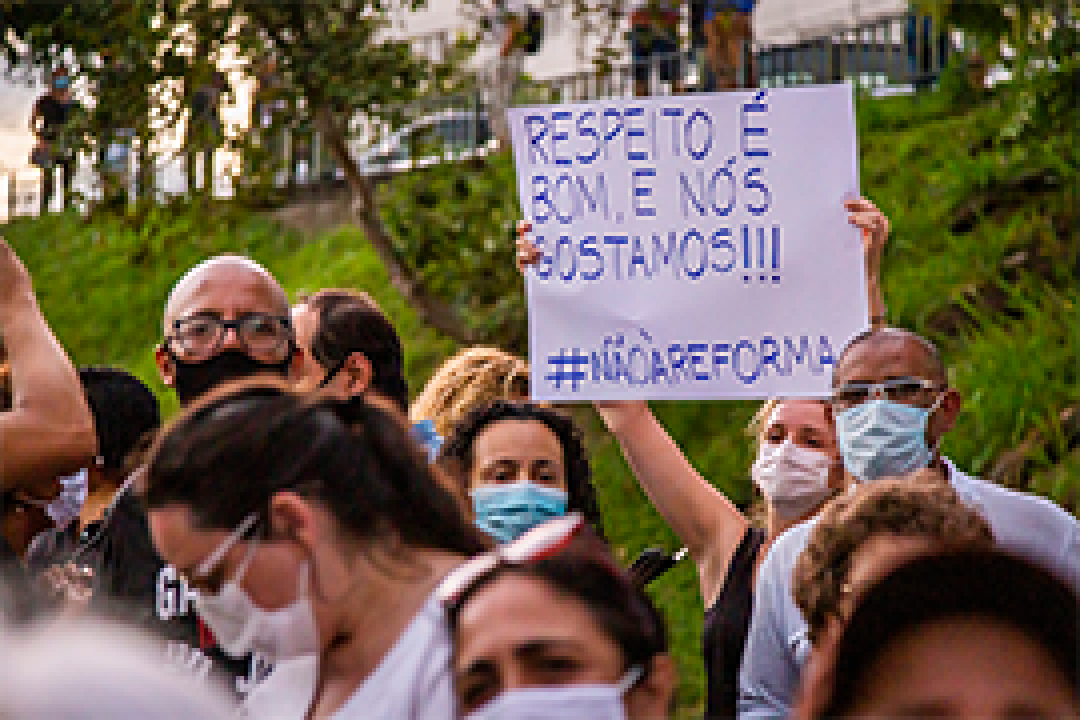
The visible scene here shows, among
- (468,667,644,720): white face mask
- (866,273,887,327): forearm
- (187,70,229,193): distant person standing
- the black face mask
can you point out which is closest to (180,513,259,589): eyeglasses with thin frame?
(468,667,644,720): white face mask

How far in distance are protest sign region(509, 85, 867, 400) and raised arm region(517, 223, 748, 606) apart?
0.76ft

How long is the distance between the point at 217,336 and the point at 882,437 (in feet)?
5.17

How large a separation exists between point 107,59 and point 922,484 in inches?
270

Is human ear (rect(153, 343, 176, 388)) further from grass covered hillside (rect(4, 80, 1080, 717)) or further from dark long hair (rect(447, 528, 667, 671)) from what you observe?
grass covered hillside (rect(4, 80, 1080, 717))

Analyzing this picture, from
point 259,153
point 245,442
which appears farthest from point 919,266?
point 245,442

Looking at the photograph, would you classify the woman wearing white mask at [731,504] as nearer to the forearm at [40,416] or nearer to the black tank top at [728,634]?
the black tank top at [728,634]

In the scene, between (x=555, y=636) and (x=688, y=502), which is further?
(x=688, y=502)

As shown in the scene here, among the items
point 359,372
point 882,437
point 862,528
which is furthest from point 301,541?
point 882,437

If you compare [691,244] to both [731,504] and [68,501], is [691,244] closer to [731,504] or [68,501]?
[731,504]

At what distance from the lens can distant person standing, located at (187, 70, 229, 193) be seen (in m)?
9.09

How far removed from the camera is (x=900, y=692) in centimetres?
170

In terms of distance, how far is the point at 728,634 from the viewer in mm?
4051

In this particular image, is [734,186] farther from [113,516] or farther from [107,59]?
[107,59]

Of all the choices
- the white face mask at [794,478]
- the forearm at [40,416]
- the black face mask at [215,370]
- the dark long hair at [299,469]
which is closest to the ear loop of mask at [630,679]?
the dark long hair at [299,469]
